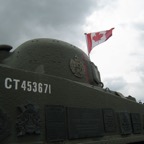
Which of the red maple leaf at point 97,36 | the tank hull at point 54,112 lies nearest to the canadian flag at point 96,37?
the red maple leaf at point 97,36

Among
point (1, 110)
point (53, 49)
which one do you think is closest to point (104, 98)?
point (53, 49)

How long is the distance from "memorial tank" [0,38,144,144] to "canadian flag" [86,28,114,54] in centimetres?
508

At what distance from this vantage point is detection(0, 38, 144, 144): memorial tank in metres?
4.95

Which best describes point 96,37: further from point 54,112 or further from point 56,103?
point 54,112

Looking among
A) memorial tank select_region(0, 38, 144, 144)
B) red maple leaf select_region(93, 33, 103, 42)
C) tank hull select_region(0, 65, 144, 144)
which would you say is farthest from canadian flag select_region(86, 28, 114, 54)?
tank hull select_region(0, 65, 144, 144)

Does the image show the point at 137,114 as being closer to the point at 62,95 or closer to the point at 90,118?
the point at 90,118

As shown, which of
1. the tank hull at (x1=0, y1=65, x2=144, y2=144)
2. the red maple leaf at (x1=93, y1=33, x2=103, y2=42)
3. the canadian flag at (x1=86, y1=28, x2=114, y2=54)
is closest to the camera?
the tank hull at (x1=0, y1=65, x2=144, y2=144)

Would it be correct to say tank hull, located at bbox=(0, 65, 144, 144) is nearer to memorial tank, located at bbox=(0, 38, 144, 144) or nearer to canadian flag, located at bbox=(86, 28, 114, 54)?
memorial tank, located at bbox=(0, 38, 144, 144)

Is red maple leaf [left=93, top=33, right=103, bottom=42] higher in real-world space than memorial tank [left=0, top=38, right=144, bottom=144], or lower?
higher

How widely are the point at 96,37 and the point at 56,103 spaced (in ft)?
28.9

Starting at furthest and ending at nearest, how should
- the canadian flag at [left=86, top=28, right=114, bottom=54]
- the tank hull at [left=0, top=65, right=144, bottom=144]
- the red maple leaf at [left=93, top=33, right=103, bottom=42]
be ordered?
1. the red maple leaf at [left=93, top=33, right=103, bottom=42]
2. the canadian flag at [left=86, top=28, right=114, bottom=54]
3. the tank hull at [left=0, top=65, right=144, bottom=144]

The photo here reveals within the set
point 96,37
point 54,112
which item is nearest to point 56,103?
point 54,112

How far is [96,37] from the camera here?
46.9 ft

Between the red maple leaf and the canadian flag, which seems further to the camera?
the red maple leaf
